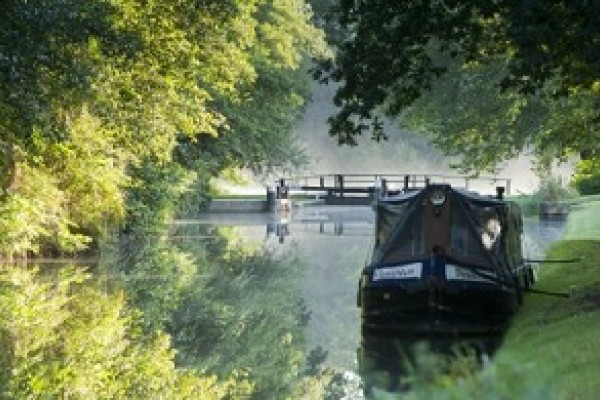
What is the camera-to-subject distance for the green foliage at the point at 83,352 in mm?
14781

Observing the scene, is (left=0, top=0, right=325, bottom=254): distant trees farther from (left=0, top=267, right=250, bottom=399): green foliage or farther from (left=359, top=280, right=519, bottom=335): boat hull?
(left=359, top=280, right=519, bottom=335): boat hull

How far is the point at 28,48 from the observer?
22594mm

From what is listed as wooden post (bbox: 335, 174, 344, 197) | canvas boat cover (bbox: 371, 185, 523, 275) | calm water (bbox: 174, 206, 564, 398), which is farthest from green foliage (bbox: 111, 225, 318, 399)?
wooden post (bbox: 335, 174, 344, 197)

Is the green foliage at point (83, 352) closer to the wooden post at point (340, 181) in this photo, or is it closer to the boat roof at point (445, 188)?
the boat roof at point (445, 188)

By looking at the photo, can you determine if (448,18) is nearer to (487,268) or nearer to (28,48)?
(487,268)

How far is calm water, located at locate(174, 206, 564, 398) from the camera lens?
19811mm

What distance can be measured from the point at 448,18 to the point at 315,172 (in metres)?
87.3

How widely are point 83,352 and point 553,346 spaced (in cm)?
766

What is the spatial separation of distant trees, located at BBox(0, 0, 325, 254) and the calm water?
6.04 meters

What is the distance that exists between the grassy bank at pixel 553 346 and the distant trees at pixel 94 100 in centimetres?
1071

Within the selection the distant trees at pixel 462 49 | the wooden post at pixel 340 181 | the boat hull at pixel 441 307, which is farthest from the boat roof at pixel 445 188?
the wooden post at pixel 340 181

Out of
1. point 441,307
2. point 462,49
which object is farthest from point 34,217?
point 462,49

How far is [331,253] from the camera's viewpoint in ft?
137

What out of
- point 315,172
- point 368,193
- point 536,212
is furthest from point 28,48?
point 315,172
